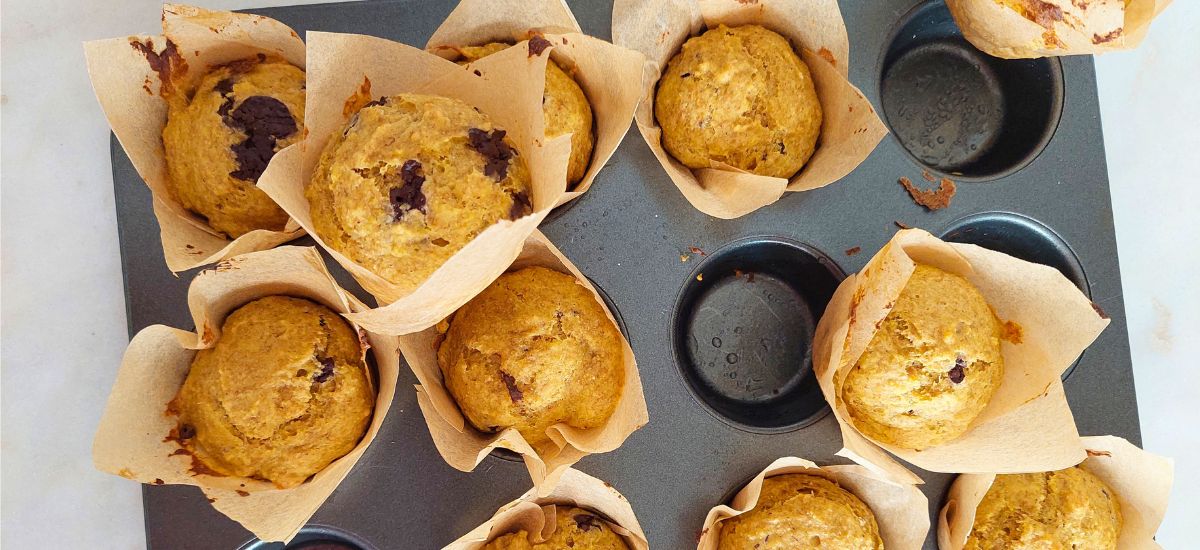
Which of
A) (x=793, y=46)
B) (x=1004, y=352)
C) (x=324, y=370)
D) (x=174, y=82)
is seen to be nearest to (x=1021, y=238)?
(x=1004, y=352)

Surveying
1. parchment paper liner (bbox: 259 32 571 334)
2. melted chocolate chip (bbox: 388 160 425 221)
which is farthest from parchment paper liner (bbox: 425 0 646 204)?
melted chocolate chip (bbox: 388 160 425 221)

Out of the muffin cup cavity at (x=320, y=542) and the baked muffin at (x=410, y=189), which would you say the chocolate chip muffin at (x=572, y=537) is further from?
the baked muffin at (x=410, y=189)

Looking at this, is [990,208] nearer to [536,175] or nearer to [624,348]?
[624,348]

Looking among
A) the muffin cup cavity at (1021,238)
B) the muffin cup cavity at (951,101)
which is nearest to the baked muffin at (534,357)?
the muffin cup cavity at (1021,238)

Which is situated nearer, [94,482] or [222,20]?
[222,20]

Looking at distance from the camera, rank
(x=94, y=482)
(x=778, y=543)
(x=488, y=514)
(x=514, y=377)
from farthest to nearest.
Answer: (x=94, y=482) < (x=488, y=514) < (x=778, y=543) < (x=514, y=377)

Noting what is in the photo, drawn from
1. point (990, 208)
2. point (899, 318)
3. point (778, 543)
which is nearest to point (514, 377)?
point (778, 543)

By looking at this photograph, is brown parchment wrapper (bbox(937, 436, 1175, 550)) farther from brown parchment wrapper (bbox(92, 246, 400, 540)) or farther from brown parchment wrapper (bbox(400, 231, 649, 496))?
brown parchment wrapper (bbox(92, 246, 400, 540))
